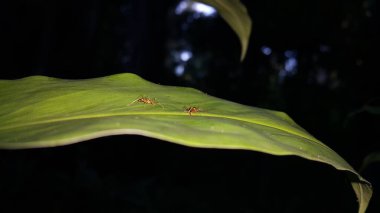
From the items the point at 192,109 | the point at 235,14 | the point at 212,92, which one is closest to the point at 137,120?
the point at 192,109

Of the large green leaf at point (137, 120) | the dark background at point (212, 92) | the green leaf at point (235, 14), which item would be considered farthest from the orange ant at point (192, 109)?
the dark background at point (212, 92)

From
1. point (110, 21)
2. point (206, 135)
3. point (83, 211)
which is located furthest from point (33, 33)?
point (206, 135)

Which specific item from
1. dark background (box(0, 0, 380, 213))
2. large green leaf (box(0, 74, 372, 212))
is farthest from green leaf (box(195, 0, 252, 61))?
dark background (box(0, 0, 380, 213))

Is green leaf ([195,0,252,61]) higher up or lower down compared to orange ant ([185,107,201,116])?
higher up

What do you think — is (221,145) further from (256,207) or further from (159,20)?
(159,20)

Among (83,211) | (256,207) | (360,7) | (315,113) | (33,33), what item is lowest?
(256,207)

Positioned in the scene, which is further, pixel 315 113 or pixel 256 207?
pixel 315 113

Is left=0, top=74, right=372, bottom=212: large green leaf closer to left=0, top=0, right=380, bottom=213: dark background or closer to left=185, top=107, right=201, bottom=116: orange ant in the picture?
left=185, top=107, right=201, bottom=116: orange ant
